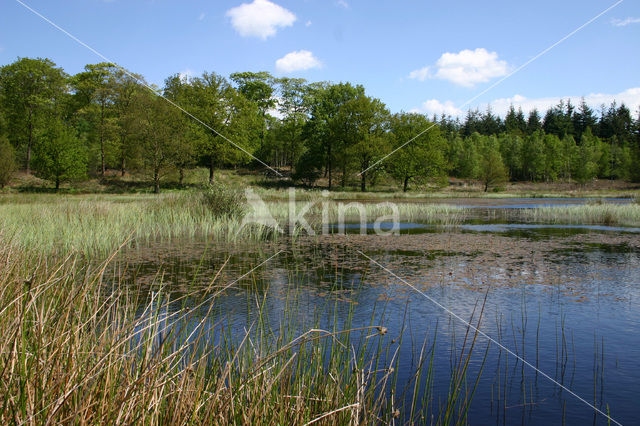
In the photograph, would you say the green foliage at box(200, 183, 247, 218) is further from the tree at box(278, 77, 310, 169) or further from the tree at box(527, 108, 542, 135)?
the tree at box(527, 108, 542, 135)

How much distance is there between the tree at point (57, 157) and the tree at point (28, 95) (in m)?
5.39

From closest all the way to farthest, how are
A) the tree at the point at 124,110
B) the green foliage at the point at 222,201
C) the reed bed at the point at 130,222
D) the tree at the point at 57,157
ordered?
the reed bed at the point at 130,222 < the green foliage at the point at 222,201 < the tree at the point at 57,157 < the tree at the point at 124,110

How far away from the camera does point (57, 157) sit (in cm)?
3491

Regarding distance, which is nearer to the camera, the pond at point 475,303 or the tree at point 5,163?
the pond at point 475,303

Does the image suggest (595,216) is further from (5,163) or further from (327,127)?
(5,163)

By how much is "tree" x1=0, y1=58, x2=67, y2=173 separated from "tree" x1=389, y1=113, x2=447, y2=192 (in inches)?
1255

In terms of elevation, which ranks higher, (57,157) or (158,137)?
(158,137)

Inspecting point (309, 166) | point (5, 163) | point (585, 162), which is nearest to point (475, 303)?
point (5, 163)

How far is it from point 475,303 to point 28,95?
151ft

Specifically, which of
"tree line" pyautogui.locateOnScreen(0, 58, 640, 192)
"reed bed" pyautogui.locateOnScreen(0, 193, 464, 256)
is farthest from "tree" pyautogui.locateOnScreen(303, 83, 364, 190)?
"reed bed" pyautogui.locateOnScreen(0, 193, 464, 256)

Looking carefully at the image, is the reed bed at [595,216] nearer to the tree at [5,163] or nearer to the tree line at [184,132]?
the tree line at [184,132]

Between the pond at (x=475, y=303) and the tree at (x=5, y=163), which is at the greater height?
the tree at (x=5, y=163)

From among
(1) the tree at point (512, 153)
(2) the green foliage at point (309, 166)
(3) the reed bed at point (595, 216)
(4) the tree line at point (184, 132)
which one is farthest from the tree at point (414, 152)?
(1) the tree at point (512, 153)

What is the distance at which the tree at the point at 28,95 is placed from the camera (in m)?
40.0
